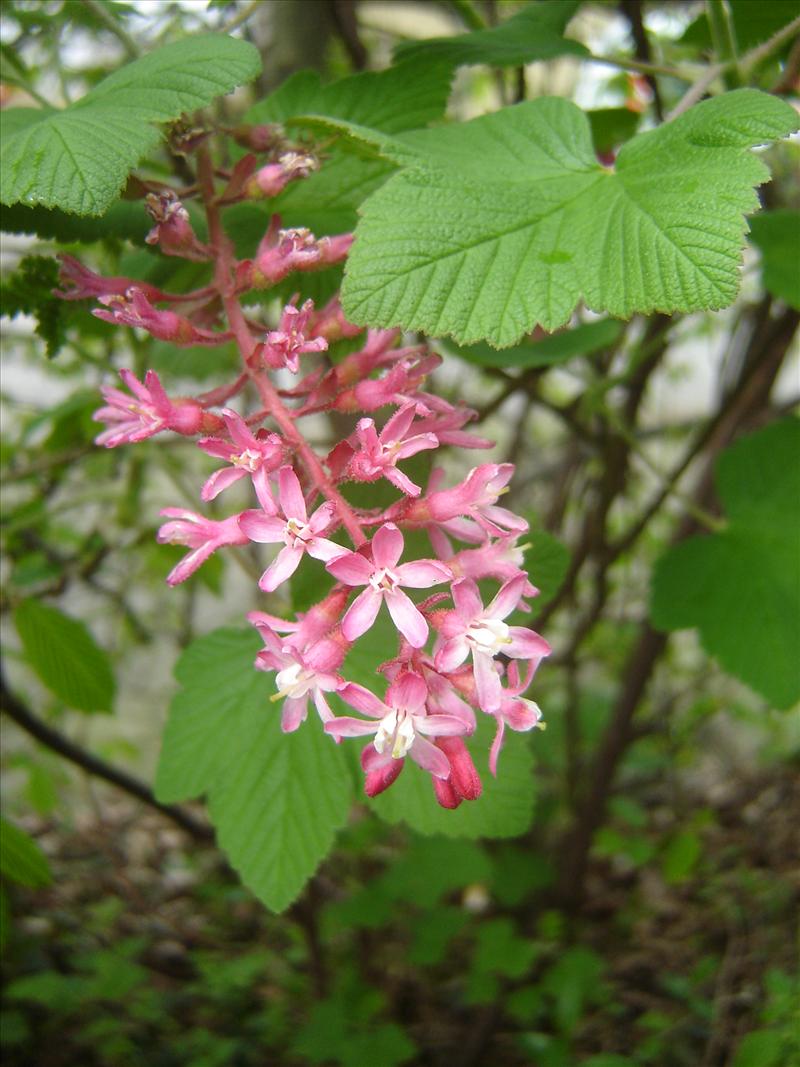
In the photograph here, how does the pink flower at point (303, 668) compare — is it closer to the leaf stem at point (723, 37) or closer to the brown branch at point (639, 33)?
the leaf stem at point (723, 37)

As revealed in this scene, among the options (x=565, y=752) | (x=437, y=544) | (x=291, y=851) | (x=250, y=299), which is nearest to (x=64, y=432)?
(x=250, y=299)

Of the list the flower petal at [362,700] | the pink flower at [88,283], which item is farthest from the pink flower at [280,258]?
the flower petal at [362,700]

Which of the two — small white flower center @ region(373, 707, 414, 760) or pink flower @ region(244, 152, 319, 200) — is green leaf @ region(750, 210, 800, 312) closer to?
pink flower @ region(244, 152, 319, 200)

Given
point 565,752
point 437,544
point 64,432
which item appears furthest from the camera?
point 565,752

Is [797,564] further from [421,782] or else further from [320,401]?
[320,401]

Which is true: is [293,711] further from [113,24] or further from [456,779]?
[113,24]

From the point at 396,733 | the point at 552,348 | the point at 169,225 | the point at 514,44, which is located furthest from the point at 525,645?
the point at 514,44
